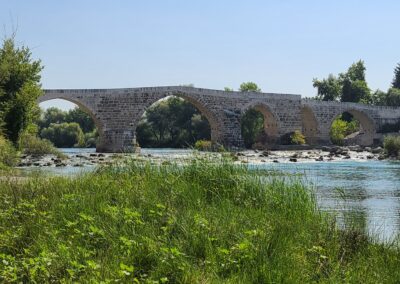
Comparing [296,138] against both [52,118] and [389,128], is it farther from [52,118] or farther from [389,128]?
[52,118]

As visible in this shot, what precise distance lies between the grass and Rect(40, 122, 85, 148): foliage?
62196 millimetres

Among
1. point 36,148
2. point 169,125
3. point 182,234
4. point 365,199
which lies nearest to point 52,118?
point 169,125

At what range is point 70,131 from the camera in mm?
69500

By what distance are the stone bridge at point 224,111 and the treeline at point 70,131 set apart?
25.0m

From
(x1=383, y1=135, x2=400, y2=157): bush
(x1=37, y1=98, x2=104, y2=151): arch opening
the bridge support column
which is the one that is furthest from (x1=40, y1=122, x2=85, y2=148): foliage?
(x1=383, y1=135, x2=400, y2=157): bush

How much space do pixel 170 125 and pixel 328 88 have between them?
19.1 metres

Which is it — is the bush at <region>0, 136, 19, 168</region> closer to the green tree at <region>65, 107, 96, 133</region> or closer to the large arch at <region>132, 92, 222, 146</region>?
the large arch at <region>132, 92, 222, 146</region>

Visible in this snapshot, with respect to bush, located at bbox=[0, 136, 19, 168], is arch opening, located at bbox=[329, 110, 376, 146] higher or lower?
higher

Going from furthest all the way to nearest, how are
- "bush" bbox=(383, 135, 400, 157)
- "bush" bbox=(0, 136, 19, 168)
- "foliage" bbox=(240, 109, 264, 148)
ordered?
"foliage" bbox=(240, 109, 264, 148) < "bush" bbox=(383, 135, 400, 157) < "bush" bbox=(0, 136, 19, 168)

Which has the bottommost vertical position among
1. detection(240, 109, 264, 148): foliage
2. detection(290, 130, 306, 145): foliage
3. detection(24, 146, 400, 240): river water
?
detection(24, 146, 400, 240): river water

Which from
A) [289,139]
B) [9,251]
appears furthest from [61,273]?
[289,139]

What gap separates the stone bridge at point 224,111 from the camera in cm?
3903

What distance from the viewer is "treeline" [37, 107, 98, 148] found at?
67.5m

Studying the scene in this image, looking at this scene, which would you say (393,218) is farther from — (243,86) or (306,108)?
(243,86)
